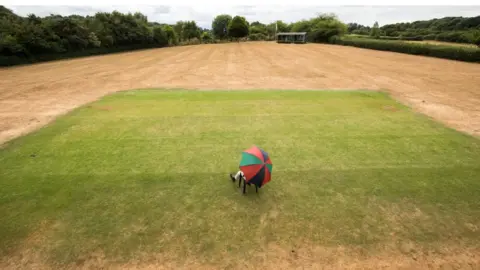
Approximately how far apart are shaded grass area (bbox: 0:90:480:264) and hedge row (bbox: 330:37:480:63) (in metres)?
31.7

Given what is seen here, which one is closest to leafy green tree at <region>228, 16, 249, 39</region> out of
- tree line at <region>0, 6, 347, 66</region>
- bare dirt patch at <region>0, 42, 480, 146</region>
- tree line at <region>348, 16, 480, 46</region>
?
tree line at <region>0, 6, 347, 66</region>

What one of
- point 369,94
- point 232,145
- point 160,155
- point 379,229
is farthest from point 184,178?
point 369,94

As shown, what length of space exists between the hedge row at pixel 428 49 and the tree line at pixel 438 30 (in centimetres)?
692

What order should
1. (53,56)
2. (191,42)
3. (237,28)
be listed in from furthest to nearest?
(237,28)
(191,42)
(53,56)

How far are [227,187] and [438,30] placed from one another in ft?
352

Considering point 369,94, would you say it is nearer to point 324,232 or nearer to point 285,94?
point 285,94

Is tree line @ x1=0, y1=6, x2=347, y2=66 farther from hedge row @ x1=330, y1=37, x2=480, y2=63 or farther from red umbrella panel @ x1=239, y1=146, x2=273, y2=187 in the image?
red umbrella panel @ x1=239, y1=146, x2=273, y2=187

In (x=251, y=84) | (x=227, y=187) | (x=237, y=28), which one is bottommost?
(x=227, y=187)

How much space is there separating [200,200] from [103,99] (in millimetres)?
13781

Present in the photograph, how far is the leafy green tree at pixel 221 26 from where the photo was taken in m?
104

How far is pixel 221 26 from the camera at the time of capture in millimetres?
105188

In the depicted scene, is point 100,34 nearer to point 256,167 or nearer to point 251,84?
point 251,84

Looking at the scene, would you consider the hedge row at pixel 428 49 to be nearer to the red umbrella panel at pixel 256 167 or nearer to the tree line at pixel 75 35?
the tree line at pixel 75 35

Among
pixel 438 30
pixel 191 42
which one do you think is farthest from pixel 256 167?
pixel 438 30
